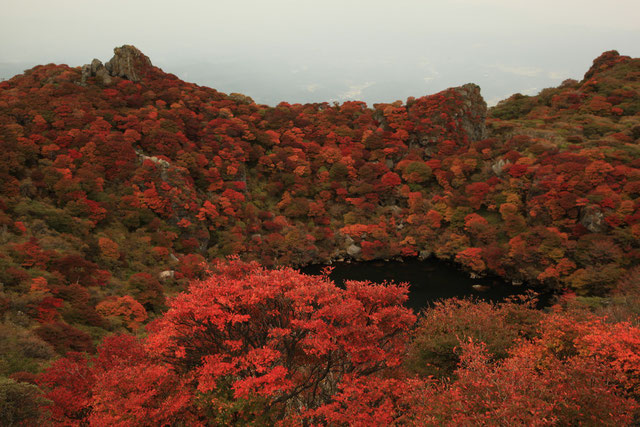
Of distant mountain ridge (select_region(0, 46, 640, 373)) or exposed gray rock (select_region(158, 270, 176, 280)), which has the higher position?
distant mountain ridge (select_region(0, 46, 640, 373))

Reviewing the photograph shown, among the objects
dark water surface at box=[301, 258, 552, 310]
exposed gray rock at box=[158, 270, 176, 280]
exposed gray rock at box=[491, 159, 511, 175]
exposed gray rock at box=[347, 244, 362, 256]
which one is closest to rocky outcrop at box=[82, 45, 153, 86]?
exposed gray rock at box=[158, 270, 176, 280]

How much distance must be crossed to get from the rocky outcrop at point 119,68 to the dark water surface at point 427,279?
4769cm

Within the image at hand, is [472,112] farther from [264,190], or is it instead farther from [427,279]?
[264,190]

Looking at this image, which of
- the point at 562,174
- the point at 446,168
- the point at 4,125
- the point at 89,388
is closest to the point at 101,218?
the point at 4,125

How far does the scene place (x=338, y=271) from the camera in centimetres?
5128

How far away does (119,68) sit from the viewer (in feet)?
201

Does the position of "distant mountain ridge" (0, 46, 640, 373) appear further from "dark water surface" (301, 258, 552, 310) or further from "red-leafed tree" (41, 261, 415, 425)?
"red-leafed tree" (41, 261, 415, 425)

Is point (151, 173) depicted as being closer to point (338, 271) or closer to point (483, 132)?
point (338, 271)

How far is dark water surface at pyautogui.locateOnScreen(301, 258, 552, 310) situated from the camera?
41.6 metres

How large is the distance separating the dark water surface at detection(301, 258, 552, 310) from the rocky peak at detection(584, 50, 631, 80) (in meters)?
78.0

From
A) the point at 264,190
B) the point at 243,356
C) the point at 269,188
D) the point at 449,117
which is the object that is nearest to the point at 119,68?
the point at 264,190

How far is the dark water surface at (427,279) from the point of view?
41594mm

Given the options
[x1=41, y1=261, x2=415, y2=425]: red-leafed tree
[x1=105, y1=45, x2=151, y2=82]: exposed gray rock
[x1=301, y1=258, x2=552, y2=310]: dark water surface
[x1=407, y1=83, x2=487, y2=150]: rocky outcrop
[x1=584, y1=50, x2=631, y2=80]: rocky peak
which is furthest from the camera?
[x1=584, y1=50, x2=631, y2=80]: rocky peak

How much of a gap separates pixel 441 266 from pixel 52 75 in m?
71.5
